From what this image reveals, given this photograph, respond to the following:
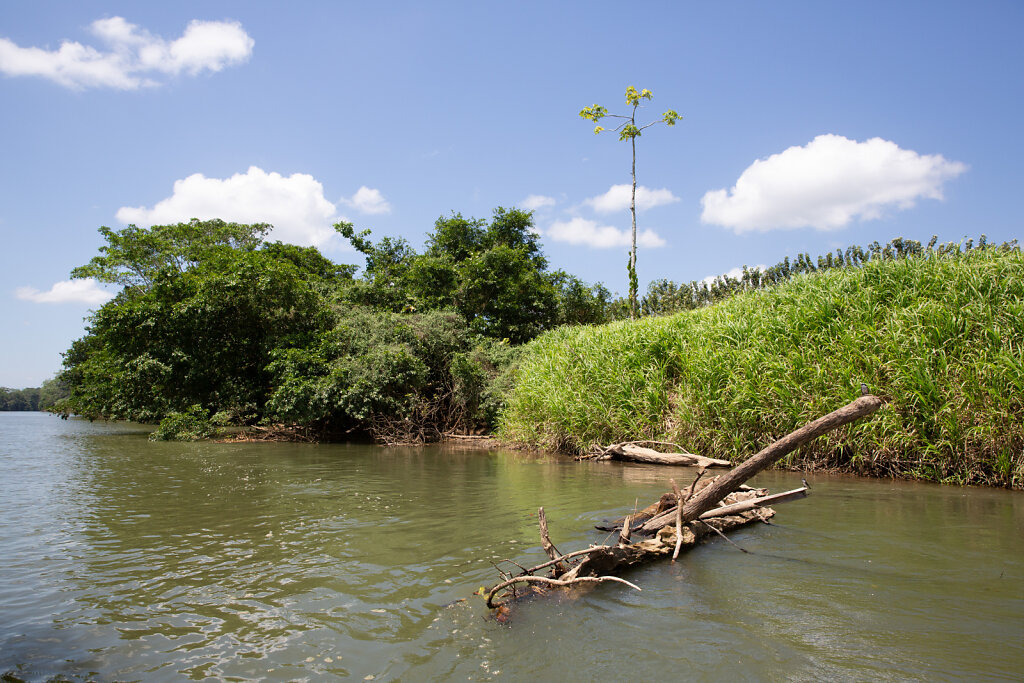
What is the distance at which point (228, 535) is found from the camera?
5.95 meters

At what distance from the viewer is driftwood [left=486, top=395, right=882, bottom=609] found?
407 centimetres

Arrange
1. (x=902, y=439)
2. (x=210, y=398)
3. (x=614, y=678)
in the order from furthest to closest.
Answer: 1. (x=210, y=398)
2. (x=902, y=439)
3. (x=614, y=678)

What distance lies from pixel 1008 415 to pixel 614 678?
7855 millimetres

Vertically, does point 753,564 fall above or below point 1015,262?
below

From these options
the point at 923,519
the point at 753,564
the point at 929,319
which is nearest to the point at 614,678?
the point at 753,564

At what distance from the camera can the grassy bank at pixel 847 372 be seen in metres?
8.15

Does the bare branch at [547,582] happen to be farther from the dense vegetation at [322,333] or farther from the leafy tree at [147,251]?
the leafy tree at [147,251]

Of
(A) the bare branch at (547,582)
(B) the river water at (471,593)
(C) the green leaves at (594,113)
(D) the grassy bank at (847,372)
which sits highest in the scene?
(C) the green leaves at (594,113)

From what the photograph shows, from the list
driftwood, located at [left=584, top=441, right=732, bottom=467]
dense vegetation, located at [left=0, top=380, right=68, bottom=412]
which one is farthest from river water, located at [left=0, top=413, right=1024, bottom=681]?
dense vegetation, located at [left=0, top=380, right=68, bottom=412]

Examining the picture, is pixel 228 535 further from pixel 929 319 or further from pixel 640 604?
pixel 929 319

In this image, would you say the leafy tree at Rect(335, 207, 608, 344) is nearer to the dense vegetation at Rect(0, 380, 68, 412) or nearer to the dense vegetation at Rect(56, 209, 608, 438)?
the dense vegetation at Rect(56, 209, 608, 438)

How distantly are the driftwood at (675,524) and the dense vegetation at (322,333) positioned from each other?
1148cm

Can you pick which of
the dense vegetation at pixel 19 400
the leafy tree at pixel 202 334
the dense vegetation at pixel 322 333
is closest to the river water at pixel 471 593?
the dense vegetation at pixel 322 333

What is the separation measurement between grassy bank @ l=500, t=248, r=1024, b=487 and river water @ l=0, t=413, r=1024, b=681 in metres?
1.05
